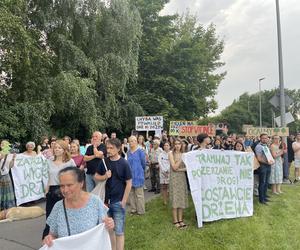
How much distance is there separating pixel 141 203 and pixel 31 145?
351 centimetres

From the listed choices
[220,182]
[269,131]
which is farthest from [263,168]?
[269,131]

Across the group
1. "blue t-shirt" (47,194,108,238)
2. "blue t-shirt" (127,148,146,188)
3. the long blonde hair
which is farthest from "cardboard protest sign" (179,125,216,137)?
"blue t-shirt" (47,194,108,238)

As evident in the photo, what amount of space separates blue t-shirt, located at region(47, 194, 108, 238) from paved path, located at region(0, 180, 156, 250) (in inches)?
147

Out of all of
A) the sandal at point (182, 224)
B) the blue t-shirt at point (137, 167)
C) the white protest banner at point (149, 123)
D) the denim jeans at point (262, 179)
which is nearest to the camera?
→ the sandal at point (182, 224)

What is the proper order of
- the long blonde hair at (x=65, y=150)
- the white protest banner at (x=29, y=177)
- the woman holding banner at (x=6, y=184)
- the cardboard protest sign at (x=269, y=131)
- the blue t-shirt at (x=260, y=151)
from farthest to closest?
1. the cardboard protest sign at (x=269, y=131)
2. the white protest banner at (x=29, y=177)
3. the blue t-shirt at (x=260, y=151)
4. the woman holding banner at (x=6, y=184)
5. the long blonde hair at (x=65, y=150)

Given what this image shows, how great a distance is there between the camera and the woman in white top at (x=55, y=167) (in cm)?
664

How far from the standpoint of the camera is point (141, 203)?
991 cm

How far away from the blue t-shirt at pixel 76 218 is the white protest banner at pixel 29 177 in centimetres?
718

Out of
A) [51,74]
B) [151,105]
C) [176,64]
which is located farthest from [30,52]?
[176,64]

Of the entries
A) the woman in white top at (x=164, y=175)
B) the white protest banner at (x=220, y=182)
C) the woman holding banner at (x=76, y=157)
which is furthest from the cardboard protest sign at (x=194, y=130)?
the woman holding banner at (x=76, y=157)

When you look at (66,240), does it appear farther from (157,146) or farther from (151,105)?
(151,105)

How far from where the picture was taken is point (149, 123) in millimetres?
20500

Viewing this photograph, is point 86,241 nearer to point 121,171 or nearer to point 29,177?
point 121,171

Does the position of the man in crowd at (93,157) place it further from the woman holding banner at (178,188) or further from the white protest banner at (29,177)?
the white protest banner at (29,177)
